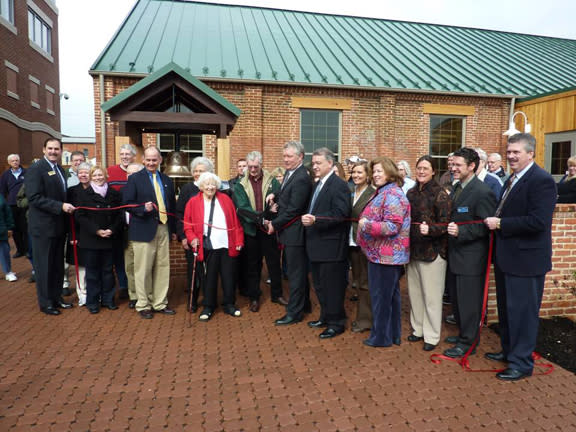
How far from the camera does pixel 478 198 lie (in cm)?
378

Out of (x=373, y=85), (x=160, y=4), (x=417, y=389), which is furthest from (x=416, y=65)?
(x=417, y=389)

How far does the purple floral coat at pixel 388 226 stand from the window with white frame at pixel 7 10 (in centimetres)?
1935

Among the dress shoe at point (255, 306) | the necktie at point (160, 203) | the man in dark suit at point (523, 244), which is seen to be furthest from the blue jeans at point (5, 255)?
the man in dark suit at point (523, 244)

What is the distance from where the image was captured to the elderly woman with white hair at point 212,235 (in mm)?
5012

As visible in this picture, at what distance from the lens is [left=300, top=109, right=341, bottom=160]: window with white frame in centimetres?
1258

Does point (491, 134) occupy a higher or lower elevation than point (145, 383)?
higher

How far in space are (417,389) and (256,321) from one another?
7.28 feet

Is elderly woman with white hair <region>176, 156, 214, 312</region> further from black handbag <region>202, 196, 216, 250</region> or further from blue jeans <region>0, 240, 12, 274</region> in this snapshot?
blue jeans <region>0, 240, 12, 274</region>

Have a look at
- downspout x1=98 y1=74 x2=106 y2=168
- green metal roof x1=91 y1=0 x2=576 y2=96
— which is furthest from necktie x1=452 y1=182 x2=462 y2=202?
downspout x1=98 y1=74 x2=106 y2=168

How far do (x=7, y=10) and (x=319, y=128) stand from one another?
597 inches

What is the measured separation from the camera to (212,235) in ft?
16.5

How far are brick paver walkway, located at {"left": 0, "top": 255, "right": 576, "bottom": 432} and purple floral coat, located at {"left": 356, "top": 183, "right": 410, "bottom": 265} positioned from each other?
3.27 ft

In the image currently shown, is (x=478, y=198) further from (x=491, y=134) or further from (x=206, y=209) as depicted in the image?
(x=491, y=134)

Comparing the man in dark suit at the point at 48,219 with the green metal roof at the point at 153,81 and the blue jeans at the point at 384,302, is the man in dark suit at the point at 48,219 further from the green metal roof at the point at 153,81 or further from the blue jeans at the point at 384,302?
the blue jeans at the point at 384,302
